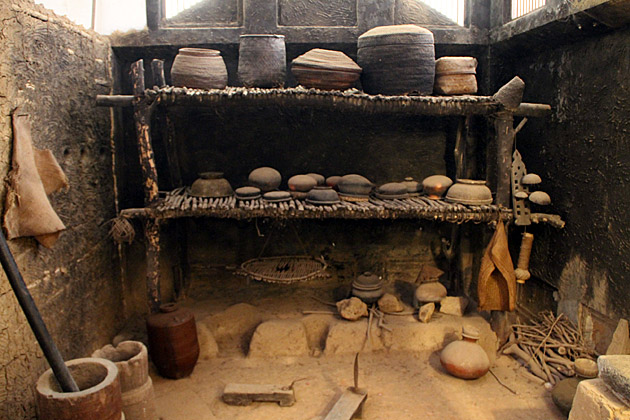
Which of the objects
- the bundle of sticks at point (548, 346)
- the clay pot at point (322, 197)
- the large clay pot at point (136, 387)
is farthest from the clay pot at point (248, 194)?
the bundle of sticks at point (548, 346)

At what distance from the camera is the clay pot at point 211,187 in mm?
4695

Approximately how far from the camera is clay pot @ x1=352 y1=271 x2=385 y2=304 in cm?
517

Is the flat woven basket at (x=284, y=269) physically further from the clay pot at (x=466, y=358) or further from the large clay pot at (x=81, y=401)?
the large clay pot at (x=81, y=401)

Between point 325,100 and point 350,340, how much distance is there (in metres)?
2.32

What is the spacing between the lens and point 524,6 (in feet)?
15.9

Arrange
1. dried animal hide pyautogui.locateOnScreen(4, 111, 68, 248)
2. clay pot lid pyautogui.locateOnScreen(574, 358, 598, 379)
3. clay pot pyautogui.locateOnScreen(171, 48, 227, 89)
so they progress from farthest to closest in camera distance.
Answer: clay pot pyautogui.locateOnScreen(171, 48, 227, 89), clay pot lid pyautogui.locateOnScreen(574, 358, 598, 379), dried animal hide pyautogui.locateOnScreen(4, 111, 68, 248)

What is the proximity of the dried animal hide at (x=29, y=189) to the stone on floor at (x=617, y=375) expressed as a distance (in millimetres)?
3403

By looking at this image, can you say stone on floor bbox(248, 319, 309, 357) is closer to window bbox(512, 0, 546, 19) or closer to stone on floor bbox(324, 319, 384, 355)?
stone on floor bbox(324, 319, 384, 355)

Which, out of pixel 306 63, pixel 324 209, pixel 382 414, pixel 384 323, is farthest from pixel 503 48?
pixel 382 414

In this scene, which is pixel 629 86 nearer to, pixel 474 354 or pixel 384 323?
pixel 474 354

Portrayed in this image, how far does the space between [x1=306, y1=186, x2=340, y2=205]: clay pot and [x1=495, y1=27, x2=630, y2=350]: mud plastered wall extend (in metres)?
2.12

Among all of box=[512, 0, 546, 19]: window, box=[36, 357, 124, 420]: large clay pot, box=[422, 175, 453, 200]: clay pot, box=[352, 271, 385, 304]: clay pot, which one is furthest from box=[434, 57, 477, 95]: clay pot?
box=[36, 357, 124, 420]: large clay pot

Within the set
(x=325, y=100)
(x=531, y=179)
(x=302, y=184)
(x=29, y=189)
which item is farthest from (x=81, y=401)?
(x=531, y=179)

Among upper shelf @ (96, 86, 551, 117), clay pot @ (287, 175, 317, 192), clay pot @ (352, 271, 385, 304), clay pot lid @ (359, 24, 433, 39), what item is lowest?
clay pot @ (352, 271, 385, 304)
